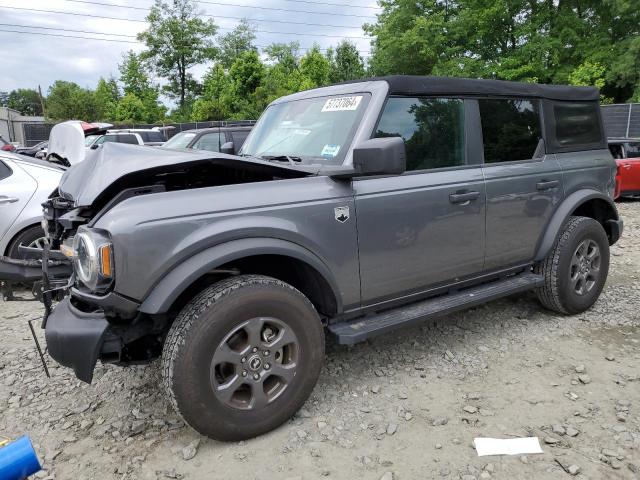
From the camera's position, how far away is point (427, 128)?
11.3ft

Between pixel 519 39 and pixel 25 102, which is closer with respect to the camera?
pixel 519 39

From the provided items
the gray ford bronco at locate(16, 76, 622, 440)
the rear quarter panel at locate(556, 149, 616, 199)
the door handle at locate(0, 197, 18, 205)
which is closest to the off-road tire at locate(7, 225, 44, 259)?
the door handle at locate(0, 197, 18, 205)

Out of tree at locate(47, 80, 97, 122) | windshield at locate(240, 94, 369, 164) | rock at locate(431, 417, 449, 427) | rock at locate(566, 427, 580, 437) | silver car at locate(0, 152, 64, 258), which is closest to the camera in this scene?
rock at locate(566, 427, 580, 437)

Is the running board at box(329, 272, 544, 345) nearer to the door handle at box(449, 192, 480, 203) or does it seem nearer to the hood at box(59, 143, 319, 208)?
the door handle at box(449, 192, 480, 203)

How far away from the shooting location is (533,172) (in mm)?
3943

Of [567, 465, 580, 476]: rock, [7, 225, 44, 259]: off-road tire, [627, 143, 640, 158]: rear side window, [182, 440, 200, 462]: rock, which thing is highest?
[627, 143, 640, 158]: rear side window

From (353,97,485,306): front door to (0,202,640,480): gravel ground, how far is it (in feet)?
2.14

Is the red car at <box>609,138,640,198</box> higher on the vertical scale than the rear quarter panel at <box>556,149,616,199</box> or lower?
lower

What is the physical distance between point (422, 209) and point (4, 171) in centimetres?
479

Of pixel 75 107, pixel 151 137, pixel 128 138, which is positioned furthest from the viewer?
pixel 75 107

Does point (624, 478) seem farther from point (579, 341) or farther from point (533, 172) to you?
point (533, 172)

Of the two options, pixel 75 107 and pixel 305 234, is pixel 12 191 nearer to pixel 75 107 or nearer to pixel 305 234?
pixel 305 234

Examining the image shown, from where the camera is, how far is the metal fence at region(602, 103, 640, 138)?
62.2 ft

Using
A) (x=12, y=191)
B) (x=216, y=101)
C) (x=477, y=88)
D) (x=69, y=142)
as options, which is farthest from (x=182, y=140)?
(x=216, y=101)
